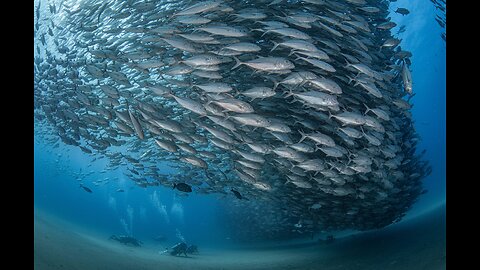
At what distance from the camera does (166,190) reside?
76.0 meters

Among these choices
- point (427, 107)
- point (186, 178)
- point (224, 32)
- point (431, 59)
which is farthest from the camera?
point (427, 107)

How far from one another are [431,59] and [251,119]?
3372 cm

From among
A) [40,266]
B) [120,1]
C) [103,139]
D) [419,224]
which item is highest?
[120,1]

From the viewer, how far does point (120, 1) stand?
8.19m

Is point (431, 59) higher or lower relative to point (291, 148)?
higher

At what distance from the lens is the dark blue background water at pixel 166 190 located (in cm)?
2788

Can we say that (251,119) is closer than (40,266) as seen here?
Yes

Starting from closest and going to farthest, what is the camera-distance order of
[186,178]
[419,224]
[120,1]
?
[120,1] → [186,178] → [419,224]

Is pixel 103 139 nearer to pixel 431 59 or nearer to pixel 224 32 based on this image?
pixel 224 32

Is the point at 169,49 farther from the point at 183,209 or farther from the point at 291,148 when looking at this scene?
the point at 183,209

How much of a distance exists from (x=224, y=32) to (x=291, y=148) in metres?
2.62

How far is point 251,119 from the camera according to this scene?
19.7ft

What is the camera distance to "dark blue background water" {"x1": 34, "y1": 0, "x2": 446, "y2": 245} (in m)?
27.9

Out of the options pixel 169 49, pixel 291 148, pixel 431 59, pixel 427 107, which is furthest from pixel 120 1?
pixel 427 107
